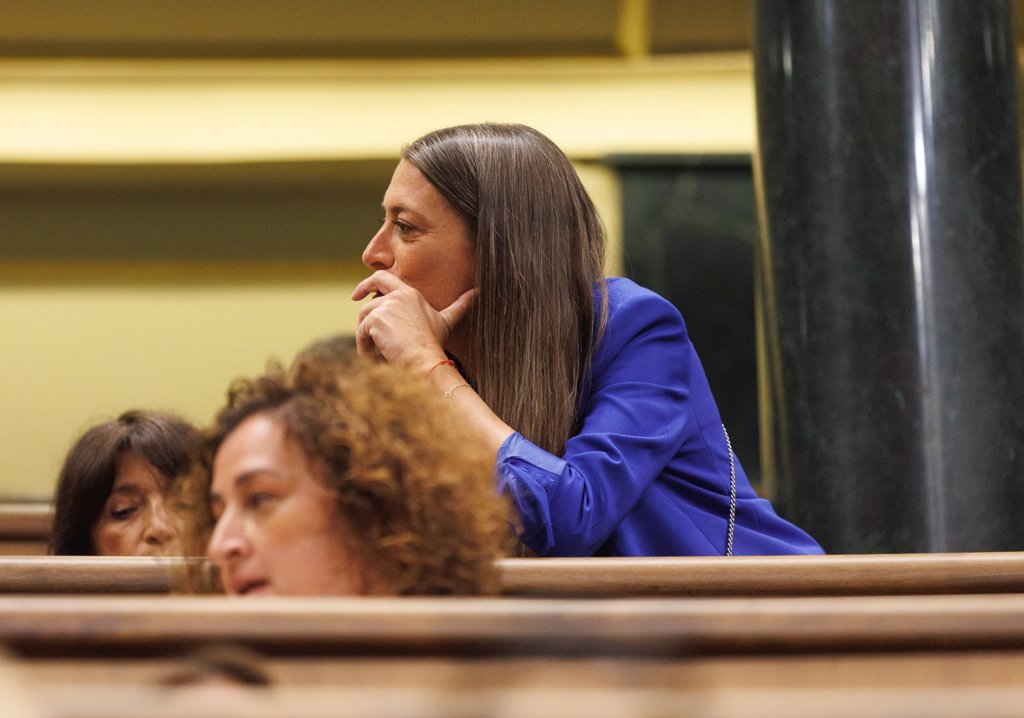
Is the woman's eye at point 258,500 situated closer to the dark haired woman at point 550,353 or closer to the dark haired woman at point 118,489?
the dark haired woman at point 550,353

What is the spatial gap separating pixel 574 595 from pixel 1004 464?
1.41m

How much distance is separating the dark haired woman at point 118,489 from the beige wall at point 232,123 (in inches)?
130

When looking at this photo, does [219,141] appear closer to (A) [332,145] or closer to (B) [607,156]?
(A) [332,145]

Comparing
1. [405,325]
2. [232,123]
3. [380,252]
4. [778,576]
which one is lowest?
[778,576]

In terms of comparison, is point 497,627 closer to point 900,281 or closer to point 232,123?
point 900,281

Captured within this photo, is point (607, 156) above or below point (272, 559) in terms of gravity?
above

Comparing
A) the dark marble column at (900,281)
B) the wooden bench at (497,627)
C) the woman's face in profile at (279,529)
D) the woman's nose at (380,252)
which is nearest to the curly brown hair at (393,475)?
the woman's face in profile at (279,529)

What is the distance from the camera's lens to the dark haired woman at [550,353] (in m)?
1.70

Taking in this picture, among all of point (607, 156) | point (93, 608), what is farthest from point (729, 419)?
point (93, 608)

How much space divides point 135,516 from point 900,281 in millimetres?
1567

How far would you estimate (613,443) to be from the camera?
1.71 m

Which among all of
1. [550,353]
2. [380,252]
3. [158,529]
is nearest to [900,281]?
[550,353]

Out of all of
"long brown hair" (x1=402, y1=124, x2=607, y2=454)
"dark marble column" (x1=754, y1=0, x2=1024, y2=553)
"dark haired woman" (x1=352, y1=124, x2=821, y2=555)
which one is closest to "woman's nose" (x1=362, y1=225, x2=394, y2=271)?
"dark haired woman" (x1=352, y1=124, x2=821, y2=555)

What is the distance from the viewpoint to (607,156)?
5.65 metres
